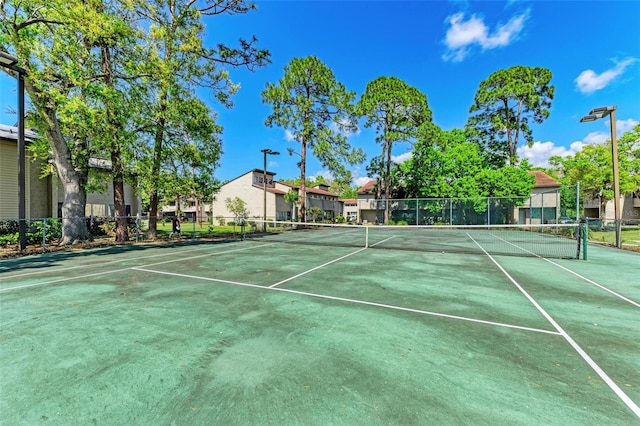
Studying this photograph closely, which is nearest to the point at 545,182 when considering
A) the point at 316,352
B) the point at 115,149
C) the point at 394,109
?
the point at 394,109

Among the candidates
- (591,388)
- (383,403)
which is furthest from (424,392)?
(591,388)

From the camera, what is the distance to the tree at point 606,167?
2892 centimetres

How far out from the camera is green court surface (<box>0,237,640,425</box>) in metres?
2.35

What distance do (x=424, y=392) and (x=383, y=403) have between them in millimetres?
445

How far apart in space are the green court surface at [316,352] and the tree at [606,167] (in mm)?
33394

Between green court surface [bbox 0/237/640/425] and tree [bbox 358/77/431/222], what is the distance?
28996 millimetres

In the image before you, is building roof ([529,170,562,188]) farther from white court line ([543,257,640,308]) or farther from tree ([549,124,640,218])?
white court line ([543,257,640,308])

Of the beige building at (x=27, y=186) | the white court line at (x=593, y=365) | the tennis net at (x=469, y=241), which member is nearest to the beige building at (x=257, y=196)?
the tennis net at (x=469, y=241)

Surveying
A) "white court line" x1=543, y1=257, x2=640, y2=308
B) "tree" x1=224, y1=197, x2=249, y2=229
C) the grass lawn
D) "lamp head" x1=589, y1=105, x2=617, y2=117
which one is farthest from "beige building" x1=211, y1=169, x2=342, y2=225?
"white court line" x1=543, y1=257, x2=640, y2=308

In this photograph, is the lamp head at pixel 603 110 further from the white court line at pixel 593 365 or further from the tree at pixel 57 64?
the tree at pixel 57 64

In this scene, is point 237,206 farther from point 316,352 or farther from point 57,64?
point 316,352

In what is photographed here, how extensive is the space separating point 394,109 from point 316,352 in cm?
3496

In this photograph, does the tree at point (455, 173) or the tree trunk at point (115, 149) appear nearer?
the tree trunk at point (115, 149)

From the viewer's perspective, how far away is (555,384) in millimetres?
2756
